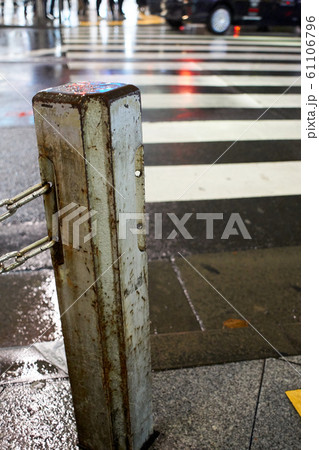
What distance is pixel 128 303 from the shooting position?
4.99ft

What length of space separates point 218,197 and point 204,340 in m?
2.12

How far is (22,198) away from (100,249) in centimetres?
28

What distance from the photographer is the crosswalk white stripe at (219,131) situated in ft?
19.2

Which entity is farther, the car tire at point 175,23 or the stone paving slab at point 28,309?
the car tire at point 175,23

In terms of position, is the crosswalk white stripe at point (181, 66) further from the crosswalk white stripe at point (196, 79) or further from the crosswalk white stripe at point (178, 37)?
the crosswalk white stripe at point (178, 37)

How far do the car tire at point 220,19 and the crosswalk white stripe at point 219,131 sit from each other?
9.22 metres

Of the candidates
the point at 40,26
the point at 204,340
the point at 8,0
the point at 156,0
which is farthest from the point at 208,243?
the point at 8,0

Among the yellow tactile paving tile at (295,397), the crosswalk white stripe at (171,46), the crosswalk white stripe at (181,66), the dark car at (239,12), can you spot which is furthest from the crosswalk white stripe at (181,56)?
the yellow tactile paving tile at (295,397)

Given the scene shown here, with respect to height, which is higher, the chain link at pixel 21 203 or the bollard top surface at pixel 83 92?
the bollard top surface at pixel 83 92

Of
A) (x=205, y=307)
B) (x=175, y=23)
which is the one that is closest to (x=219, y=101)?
(x=205, y=307)

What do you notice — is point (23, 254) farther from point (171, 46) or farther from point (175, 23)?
point (175, 23)

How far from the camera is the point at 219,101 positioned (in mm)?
7371

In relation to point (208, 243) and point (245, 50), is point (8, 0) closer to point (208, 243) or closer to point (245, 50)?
point (245, 50)
